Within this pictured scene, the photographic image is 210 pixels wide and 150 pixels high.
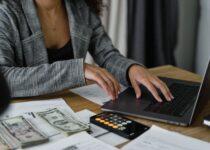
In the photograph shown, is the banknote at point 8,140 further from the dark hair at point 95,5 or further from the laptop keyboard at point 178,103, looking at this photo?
the dark hair at point 95,5

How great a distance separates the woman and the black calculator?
5.7 inches

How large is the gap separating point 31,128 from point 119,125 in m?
0.23

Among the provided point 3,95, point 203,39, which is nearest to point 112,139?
point 3,95

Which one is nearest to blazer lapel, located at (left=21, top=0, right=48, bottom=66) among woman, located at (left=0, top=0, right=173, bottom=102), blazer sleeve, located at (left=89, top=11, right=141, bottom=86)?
woman, located at (left=0, top=0, right=173, bottom=102)

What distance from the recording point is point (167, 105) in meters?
1.01

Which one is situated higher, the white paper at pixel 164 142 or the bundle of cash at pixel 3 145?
the bundle of cash at pixel 3 145

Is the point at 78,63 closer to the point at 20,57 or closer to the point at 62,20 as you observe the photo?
the point at 20,57

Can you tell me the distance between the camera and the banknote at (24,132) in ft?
2.56

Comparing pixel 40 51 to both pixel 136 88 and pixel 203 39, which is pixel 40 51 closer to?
pixel 136 88

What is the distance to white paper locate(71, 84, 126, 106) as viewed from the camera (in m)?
1.10

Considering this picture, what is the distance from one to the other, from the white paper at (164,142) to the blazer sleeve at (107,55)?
0.39 meters

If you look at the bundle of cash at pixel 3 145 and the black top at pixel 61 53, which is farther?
the black top at pixel 61 53

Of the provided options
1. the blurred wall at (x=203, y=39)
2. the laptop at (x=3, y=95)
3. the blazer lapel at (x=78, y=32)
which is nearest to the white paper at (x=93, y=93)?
the blazer lapel at (x=78, y=32)

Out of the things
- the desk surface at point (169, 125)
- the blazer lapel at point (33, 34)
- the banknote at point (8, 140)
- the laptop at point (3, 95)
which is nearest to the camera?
the laptop at point (3, 95)
